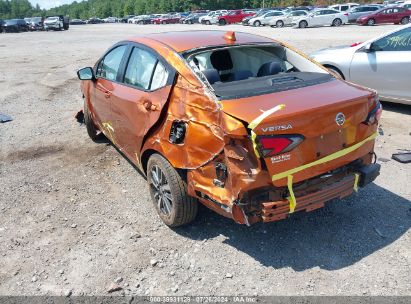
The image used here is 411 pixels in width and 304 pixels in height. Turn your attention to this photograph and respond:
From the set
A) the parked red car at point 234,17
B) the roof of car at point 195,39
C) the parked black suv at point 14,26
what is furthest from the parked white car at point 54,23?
the roof of car at point 195,39

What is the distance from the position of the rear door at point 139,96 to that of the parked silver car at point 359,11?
113ft

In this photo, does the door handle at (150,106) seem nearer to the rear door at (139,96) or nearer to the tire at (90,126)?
the rear door at (139,96)

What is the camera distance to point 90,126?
596 centimetres

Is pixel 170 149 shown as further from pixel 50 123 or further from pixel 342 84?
pixel 50 123

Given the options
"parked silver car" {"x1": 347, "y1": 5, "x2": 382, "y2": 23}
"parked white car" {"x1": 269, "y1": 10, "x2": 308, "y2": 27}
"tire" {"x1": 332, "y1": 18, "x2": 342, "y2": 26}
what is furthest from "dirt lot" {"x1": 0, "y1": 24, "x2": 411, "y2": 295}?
"parked silver car" {"x1": 347, "y1": 5, "x2": 382, "y2": 23}

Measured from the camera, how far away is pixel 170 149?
336cm

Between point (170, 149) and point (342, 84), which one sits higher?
point (342, 84)

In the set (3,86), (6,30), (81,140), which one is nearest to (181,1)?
(6,30)

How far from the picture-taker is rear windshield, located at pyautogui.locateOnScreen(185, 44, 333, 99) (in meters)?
3.30

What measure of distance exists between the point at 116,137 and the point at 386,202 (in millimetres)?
3135

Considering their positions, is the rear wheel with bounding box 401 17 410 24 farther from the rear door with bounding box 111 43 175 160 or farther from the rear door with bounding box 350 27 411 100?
the rear door with bounding box 111 43 175 160

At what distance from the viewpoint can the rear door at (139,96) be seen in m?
3.56

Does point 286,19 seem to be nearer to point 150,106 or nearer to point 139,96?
point 139,96

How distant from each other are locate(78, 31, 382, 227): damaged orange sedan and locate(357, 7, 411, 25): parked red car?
101ft
